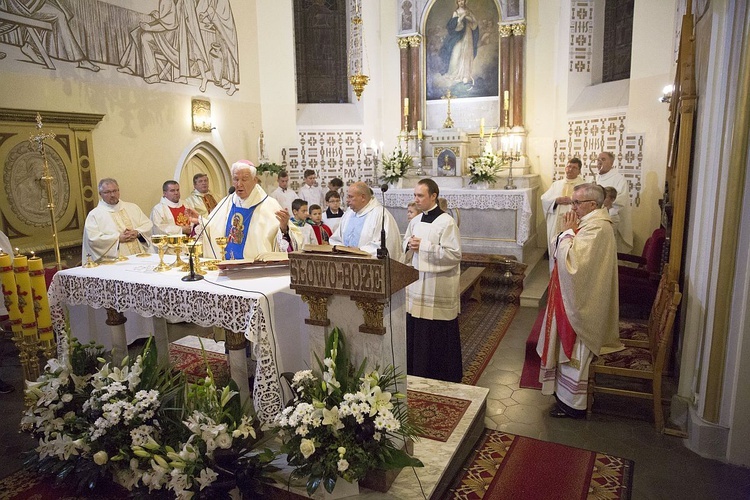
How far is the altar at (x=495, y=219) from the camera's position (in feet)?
32.0

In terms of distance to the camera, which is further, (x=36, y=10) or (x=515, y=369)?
(x=36, y=10)

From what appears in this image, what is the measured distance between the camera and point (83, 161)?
24.7ft

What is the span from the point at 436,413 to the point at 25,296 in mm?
3538

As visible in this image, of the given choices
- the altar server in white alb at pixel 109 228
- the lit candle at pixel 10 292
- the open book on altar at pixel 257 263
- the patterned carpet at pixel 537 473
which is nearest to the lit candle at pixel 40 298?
the lit candle at pixel 10 292

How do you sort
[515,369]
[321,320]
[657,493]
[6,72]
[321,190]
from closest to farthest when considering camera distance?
[321,320] → [657,493] → [515,369] → [6,72] → [321,190]

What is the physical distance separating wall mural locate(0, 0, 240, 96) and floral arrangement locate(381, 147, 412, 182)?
12.2 ft

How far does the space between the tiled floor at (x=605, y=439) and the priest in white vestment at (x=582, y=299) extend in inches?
9.3

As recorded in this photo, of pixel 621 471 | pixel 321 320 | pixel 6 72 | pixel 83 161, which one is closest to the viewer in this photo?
pixel 321 320

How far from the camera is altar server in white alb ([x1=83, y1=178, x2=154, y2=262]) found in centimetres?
621

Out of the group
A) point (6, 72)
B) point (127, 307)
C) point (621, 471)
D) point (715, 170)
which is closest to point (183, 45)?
point (6, 72)

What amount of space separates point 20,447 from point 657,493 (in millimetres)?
4646

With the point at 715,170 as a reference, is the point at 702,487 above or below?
below

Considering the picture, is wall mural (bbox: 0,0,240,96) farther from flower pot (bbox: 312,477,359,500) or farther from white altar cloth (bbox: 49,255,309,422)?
flower pot (bbox: 312,477,359,500)

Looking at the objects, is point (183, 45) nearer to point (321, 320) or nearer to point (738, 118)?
point (321, 320)
